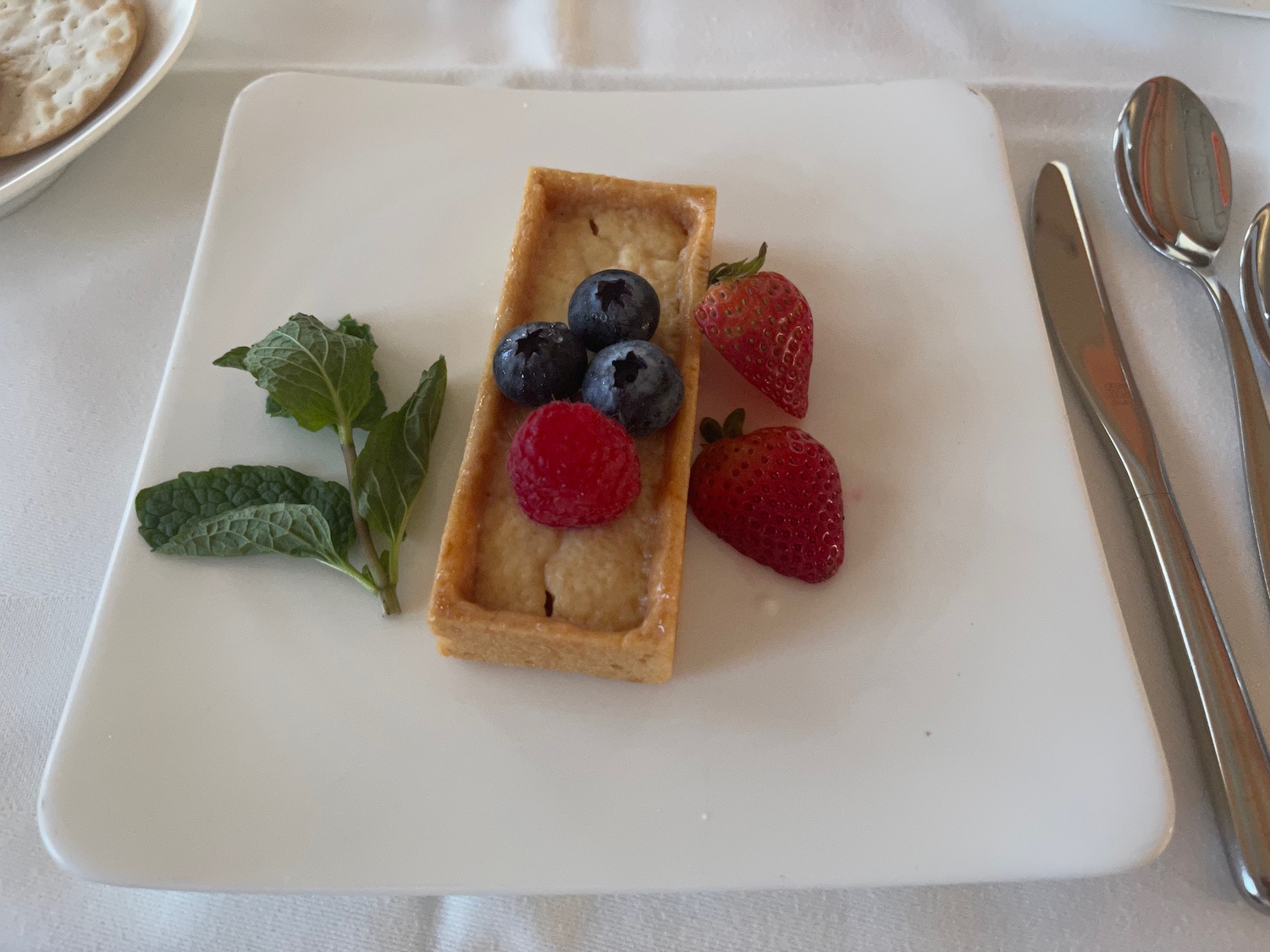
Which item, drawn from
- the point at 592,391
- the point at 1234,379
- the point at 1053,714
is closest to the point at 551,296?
the point at 592,391

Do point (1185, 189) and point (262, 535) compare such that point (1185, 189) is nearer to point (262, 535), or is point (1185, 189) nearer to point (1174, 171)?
point (1174, 171)

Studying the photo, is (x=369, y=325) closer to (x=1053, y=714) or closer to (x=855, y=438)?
(x=855, y=438)

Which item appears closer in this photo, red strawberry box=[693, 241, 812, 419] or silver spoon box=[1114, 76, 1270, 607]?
red strawberry box=[693, 241, 812, 419]

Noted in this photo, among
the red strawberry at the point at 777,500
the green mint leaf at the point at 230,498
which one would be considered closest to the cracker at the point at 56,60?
the green mint leaf at the point at 230,498

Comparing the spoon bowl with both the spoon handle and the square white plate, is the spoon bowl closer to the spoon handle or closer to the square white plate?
A: the spoon handle

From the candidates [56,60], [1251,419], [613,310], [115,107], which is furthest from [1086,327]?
[56,60]

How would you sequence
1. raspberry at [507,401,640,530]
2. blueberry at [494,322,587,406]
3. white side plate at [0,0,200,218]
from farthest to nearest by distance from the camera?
white side plate at [0,0,200,218], blueberry at [494,322,587,406], raspberry at [507,401,640,530]

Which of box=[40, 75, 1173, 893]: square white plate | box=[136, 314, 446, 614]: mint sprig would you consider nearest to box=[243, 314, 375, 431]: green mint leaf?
box=[136, 314, 446, 614]: mint sprig

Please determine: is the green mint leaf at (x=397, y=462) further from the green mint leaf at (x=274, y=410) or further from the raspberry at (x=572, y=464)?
the raspberry at (x=572, y=464)
